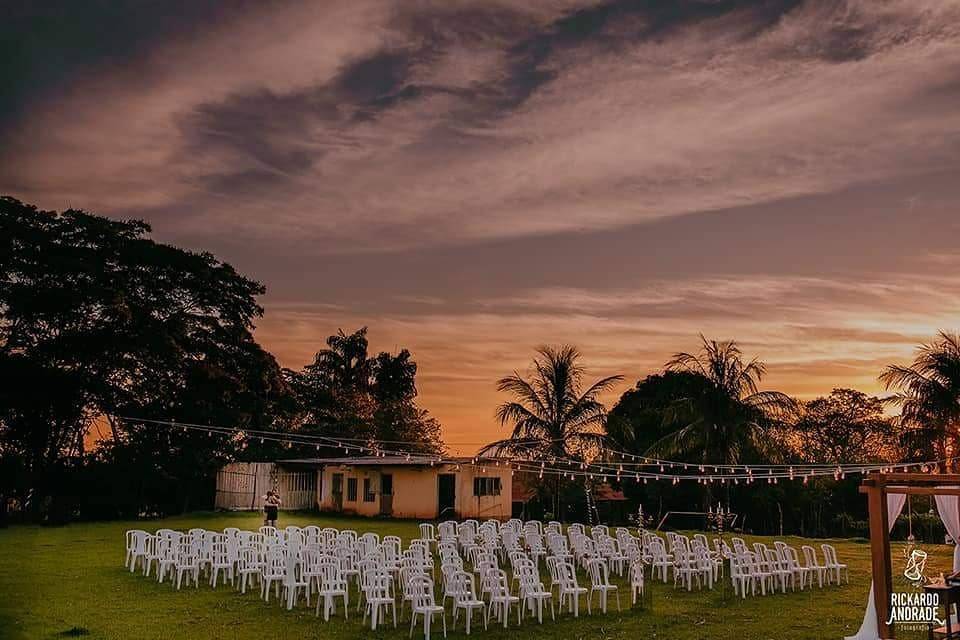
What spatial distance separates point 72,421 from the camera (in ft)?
110

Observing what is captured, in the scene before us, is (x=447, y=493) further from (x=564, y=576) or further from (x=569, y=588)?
(x=569, y=588)

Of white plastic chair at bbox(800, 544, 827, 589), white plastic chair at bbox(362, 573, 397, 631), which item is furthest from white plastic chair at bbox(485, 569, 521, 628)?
white plastic chair at bbox(800, 544, 827, 589)

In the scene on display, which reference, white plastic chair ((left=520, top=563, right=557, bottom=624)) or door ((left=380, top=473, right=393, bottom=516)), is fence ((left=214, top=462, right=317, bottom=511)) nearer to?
door ((left=380, top=473, right=393, bottom=516))

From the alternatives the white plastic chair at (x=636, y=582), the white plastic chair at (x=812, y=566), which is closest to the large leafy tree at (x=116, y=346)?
the white plastic chair at (x=636, y=582)

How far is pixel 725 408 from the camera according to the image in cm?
3178

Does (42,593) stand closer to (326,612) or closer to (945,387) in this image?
(326,612)

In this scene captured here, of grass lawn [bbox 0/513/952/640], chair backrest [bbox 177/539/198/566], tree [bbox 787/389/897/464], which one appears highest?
tree [bbox 787/389/897/464]

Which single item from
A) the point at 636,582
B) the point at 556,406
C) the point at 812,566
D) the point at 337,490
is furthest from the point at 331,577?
the point at 337,490

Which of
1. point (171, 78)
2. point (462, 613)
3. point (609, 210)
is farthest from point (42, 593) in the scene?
point (609, 210)

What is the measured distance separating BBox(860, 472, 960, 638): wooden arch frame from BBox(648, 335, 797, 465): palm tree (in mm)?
17832

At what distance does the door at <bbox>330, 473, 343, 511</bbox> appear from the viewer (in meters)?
39.7

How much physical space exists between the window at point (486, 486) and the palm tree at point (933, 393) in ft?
53.2

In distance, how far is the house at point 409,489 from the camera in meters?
36.2

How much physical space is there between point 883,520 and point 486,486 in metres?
24.7
